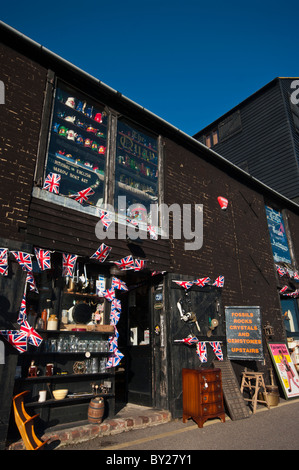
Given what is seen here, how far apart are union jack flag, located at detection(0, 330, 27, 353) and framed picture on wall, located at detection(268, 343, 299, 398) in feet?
23.0

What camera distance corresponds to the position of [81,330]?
213 inches

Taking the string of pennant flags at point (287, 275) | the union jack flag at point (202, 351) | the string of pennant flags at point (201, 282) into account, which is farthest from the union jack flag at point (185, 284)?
the string of pennant flags at point (287, 275)

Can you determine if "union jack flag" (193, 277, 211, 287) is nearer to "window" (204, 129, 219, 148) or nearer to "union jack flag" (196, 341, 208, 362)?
"union jack flag" (196, 341, 208, 362)

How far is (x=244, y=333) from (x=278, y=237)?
5.70 meters

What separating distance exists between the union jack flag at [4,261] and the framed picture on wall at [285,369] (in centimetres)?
758

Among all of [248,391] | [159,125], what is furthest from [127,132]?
[248,391]

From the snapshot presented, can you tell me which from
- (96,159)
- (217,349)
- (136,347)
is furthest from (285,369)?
(96,159)

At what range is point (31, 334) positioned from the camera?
177 inches

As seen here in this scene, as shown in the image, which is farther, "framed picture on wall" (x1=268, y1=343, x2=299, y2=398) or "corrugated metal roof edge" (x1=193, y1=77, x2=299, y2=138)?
"corrugated metal roof edge" (x1=193, y1=77, x2=299, y2=138)

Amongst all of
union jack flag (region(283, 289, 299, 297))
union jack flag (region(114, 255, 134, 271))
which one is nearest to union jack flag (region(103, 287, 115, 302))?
union jack flag (region(114, 255, 134, 271))

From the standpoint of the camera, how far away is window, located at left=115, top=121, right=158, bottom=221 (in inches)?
283

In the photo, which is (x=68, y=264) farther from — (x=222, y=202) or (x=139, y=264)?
(x=222, y=202)
